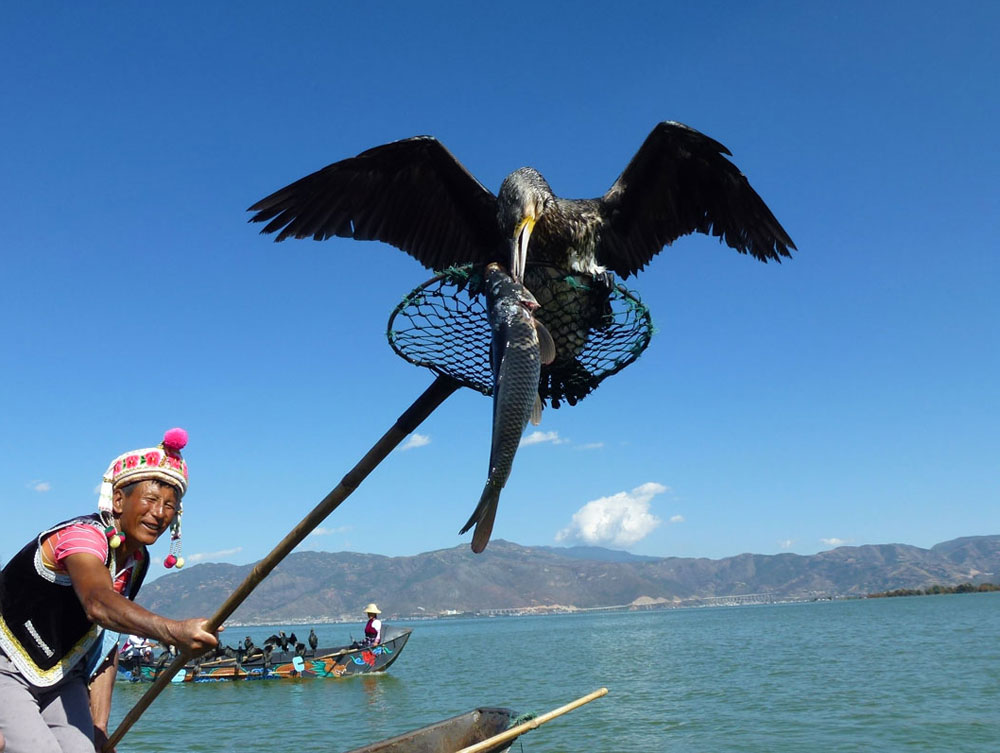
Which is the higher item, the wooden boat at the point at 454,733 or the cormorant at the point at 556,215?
the cormorant at the point at 556,215

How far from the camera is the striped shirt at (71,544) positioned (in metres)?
2.68

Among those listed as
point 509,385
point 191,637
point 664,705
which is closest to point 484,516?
point 509,385

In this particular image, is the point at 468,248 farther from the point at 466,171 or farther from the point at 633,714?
the point at 633,714

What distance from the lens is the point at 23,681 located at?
2.85 m

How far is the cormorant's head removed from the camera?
4047mm

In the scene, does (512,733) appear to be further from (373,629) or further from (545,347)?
(373,629)

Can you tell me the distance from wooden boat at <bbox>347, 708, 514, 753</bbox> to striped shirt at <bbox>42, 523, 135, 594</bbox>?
14.6 feet

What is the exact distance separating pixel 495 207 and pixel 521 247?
2.90ft

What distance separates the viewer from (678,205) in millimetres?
5230

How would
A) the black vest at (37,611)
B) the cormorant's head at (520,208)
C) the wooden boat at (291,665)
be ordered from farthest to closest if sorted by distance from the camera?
the wooden boat at (291,665) → the cormorant's head at (520,208) → the black vest at (37,611)

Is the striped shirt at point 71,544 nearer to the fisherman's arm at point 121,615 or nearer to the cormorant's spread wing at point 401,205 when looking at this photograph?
the fisherman's arm at point 121,615

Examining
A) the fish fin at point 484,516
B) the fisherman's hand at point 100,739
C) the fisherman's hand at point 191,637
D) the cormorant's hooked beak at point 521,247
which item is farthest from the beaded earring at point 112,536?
the cormorant's hooked beak at point 521,247

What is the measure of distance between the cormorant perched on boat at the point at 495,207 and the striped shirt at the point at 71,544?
2.47 m

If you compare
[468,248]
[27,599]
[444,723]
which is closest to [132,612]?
[27,599]
